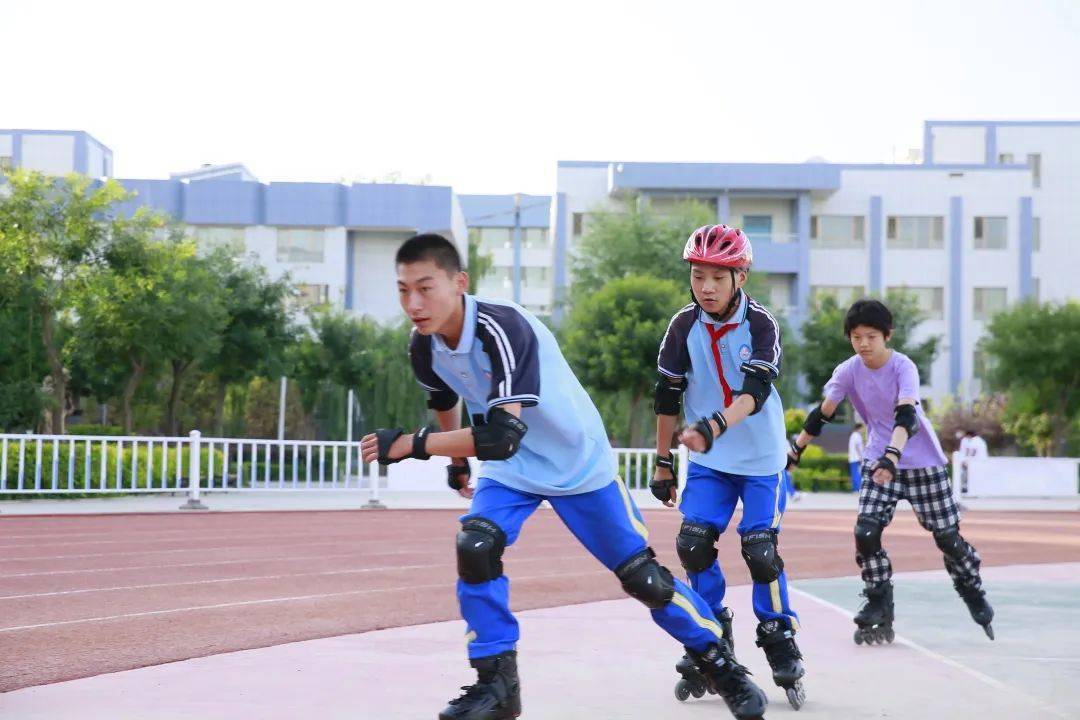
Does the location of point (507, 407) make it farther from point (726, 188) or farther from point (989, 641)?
point (726, 188)

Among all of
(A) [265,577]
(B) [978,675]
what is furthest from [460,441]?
(A) [265,577]

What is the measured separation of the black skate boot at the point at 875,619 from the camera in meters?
7.19

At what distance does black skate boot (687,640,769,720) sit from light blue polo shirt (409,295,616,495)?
2.41 ft

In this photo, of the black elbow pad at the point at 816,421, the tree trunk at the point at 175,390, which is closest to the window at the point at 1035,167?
the tree trunk at the point at 175,390

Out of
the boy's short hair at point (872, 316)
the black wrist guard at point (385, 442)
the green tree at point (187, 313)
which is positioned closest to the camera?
the black wrist guard at point (385, 442)

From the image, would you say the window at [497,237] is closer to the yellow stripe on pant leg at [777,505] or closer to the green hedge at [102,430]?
the green hedge at [102,430]

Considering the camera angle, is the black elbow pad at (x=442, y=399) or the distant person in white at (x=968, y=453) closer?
the black elbow pad at (x=442, y=399)

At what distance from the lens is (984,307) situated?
6544cm

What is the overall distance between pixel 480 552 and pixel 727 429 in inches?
59.4

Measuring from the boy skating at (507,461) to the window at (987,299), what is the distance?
63.6 m

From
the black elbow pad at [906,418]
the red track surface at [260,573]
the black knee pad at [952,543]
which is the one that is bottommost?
the red track surface at [260,573]

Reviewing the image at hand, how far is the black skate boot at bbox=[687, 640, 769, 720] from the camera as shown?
495 cm

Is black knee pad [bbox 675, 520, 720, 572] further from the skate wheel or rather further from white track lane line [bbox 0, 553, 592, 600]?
white track lane line [bbox 0, 553, 592, 600]

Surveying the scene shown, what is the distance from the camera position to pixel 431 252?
186 inches
